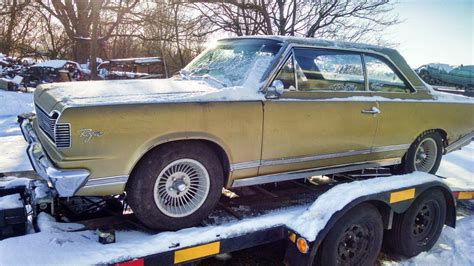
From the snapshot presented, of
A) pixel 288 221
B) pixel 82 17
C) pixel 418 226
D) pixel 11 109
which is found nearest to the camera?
pixel 288 221

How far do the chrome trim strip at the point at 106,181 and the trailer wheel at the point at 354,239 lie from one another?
1.67 metres

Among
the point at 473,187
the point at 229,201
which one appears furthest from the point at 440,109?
the point at 229,201

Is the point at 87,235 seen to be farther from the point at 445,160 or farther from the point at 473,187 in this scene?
the point at 445,160

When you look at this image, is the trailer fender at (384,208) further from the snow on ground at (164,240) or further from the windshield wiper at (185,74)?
the windshield wiper at (185,74)

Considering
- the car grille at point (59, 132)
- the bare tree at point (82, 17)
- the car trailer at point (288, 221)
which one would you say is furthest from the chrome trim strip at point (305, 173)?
the bare tree at point (82, 17)

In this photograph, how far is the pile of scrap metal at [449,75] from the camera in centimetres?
2698

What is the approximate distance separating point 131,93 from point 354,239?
7.36 ft

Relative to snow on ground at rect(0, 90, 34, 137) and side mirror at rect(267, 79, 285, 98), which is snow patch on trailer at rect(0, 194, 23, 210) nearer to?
side mirror at rect(267, 79, 285, 98)

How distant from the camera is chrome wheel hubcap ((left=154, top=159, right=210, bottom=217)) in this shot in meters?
2.92

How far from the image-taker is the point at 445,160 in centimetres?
710

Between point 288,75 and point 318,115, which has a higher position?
point 288,75

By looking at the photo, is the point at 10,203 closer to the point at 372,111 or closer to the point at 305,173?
the point at 305,173

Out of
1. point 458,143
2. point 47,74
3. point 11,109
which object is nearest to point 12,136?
point 11,109

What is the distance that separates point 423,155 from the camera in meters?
4.87
